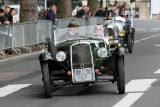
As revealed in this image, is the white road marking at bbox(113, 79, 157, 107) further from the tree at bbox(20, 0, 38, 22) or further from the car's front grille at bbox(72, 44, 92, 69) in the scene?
the tree at bbox(20, 0, 38, 22)

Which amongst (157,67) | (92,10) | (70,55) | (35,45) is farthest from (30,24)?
(92,10)

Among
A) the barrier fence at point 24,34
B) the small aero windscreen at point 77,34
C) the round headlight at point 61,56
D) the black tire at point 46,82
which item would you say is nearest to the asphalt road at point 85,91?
the black tire at point 46,82

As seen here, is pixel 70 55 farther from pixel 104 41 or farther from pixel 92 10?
pixel 92 10

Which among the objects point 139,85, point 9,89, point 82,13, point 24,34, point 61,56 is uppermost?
point 61,56

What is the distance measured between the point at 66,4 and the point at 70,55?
981 inches

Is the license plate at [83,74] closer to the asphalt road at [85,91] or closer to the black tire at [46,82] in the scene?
the asphalt road at [85,91]

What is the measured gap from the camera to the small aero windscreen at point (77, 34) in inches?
514

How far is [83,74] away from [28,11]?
16405 millimetres

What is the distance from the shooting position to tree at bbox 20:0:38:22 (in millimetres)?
27750

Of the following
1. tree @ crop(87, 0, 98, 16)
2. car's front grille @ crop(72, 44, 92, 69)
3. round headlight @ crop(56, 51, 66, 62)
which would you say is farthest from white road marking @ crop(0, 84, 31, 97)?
tree @ crop(87, 0, 98, 16)

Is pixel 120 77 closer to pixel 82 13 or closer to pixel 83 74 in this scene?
pixel 83 74

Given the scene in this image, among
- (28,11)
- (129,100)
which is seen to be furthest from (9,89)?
(28,11)

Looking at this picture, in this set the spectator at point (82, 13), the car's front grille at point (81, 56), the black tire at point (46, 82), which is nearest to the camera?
the black tire at point (46, 82)

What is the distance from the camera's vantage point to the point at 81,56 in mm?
11977
